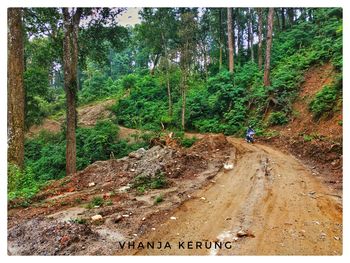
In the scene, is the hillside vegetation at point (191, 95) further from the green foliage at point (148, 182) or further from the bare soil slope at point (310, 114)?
the green foliage at point (148, 182)

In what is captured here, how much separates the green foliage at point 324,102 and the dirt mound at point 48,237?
12.6m

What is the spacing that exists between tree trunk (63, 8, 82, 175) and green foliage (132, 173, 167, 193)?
3.67 metres

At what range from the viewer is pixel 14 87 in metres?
7.36

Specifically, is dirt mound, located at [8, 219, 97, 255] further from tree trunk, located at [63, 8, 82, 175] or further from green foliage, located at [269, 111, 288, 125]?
green foliage, located at [269, 111, 288, 125]

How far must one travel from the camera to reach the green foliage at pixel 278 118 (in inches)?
647

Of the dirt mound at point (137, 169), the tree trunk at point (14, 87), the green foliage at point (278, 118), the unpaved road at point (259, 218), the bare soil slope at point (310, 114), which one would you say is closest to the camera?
the unpaved road at point (259, 218)

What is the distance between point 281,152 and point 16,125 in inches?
433

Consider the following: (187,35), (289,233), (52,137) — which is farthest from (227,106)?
(289,233)

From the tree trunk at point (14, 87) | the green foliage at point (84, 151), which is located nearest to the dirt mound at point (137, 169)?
the tree trunk at point (14, 87)

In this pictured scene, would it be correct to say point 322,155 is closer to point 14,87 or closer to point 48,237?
point 48,237

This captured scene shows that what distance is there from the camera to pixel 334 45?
17625 millimetres

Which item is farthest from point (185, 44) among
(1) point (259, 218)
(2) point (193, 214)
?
(1) point (259, 218)

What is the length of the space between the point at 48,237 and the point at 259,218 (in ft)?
13.6

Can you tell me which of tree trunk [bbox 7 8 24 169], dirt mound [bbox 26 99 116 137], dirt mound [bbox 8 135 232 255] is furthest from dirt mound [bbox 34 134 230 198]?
dirt mound [bbox 26 99 116 137]
